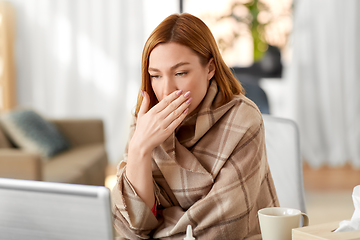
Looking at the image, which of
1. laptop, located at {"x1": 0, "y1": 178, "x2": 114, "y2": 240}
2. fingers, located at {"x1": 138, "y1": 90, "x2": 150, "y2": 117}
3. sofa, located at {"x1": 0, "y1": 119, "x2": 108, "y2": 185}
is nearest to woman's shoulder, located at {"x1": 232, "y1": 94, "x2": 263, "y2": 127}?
fingers, located at {"x1": 138, "y1": 90, "x2": 150, "y2": 117}

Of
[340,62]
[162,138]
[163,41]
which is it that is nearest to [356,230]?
[162,138]

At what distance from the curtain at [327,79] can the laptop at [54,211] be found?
398 cm

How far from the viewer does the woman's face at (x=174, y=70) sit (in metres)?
0.98

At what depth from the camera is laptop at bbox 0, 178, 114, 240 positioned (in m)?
0.48

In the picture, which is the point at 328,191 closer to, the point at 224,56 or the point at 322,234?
the point at 224,56

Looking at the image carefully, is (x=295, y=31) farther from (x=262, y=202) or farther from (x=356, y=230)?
(x=356, y=230)

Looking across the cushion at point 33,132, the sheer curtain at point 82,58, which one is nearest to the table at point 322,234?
the cushion at point 33,132

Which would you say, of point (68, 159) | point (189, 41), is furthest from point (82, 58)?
point (189, 41)

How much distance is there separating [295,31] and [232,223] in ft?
11.9

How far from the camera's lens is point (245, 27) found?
13.5 ft

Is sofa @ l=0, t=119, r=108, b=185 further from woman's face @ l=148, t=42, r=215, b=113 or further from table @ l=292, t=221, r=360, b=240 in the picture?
table @ l=292, t=221, r=360, b=240

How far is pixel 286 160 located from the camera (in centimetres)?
130

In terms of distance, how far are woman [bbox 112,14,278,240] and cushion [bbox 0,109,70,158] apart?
2182 millimetres

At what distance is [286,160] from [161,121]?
1.67 ft
